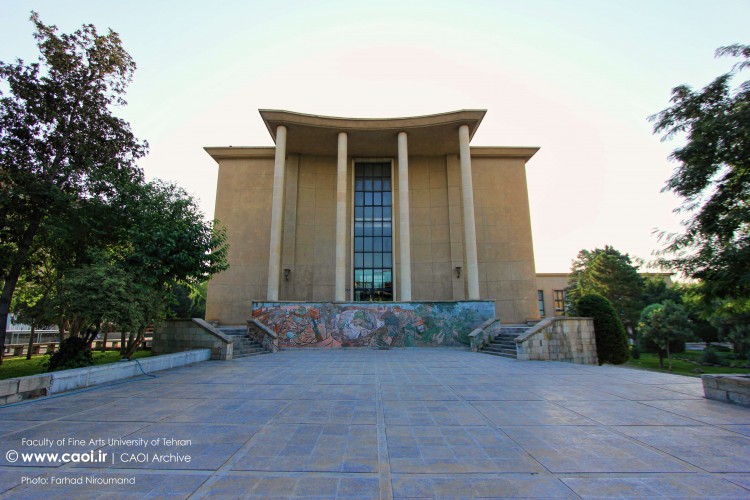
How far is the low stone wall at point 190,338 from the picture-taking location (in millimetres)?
13469

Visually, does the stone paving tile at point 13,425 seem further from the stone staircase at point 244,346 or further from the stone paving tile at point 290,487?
the stone staircase at point 244,346

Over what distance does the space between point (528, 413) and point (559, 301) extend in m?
47.4

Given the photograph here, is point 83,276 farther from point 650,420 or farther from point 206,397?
point 650,420

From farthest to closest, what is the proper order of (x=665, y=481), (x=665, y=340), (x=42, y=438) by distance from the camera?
(x=665, y=340), (x=42, y=438), (x=665, y=481)

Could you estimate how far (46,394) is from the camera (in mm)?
6953

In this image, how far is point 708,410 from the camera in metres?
5.82

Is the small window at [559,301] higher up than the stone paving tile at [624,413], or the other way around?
the small window at [559,301]

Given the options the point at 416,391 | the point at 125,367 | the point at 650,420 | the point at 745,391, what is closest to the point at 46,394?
the point at 125,367

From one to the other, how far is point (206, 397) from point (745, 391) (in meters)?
9.98

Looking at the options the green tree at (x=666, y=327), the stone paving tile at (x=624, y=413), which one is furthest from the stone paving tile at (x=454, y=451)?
the green tree at (x=666, y=327)

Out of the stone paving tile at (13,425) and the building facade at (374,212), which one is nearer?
the stone paving tile at (13,425)

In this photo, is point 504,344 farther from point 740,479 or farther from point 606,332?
point 740,479

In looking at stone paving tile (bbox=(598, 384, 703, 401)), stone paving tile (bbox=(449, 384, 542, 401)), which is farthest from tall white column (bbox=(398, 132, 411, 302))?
stone paving tile (bbox=(598, 384, 703, 401))

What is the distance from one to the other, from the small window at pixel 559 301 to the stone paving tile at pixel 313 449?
4895 centimetres
